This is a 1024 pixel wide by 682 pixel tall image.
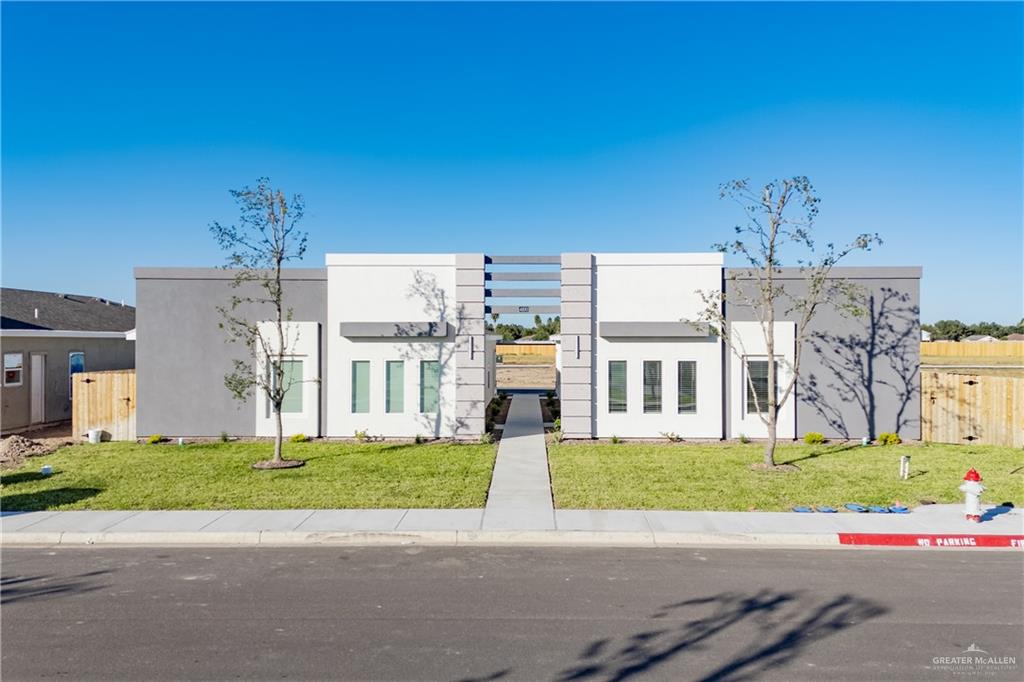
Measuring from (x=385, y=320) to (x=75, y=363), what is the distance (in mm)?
13610

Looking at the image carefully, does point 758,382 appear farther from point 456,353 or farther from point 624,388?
point 456,353

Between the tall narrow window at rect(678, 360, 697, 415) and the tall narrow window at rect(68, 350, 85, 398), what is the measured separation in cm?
2174

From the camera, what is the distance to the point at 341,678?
5438 millimetres

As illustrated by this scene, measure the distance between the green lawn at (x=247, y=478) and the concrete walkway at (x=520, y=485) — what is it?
382 mm

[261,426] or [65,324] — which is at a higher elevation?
[65,324]

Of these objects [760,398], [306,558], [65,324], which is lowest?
[306,558]

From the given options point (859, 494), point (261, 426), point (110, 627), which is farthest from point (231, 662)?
point (261, 426)

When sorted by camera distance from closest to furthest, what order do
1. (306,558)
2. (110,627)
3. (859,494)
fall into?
1. (110,627)
2. (306,558)
3. (859,494)

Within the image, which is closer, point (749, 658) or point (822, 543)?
point (749, 658)

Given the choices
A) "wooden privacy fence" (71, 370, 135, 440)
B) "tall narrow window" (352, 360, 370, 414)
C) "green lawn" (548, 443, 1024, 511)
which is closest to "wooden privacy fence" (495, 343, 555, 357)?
"tall narrow window" (352, 360, 370, 414)

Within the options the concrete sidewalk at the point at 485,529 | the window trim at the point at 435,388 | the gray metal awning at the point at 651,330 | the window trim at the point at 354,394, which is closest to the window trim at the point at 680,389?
the gray metal awning at the point at 651,330

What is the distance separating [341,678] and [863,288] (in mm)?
17442

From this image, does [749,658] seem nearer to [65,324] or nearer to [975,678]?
[975,678]

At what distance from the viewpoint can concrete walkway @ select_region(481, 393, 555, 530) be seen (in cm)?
1005
